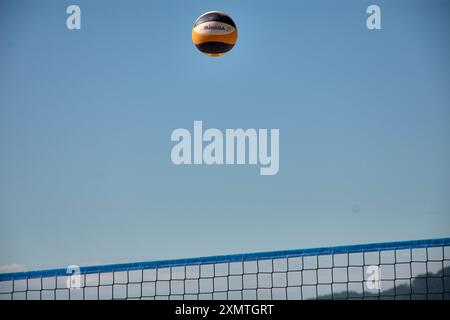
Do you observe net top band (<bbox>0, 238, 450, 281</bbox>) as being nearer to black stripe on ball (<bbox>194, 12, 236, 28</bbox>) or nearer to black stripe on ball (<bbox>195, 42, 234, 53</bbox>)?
black stripe on ball (<bbox>195, 42, 234, 53</bbox>)

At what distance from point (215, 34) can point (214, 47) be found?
0.24 m

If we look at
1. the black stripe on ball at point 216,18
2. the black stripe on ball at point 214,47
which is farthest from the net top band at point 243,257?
the black stripe on ball at point 216,18

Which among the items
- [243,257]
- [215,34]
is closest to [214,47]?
[215,34]

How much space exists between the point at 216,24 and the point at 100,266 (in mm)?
4968

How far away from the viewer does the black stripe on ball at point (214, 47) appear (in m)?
13.1

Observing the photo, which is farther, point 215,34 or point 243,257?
point 215,34

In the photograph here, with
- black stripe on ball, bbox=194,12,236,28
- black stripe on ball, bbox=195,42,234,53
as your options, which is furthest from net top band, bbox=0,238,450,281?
black stripe on ball, bbox=194,12,236,28

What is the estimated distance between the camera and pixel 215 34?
1307 centimetres

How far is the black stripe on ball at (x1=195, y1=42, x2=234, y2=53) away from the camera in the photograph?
43.1ft

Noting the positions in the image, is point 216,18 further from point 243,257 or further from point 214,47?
point 243,257
